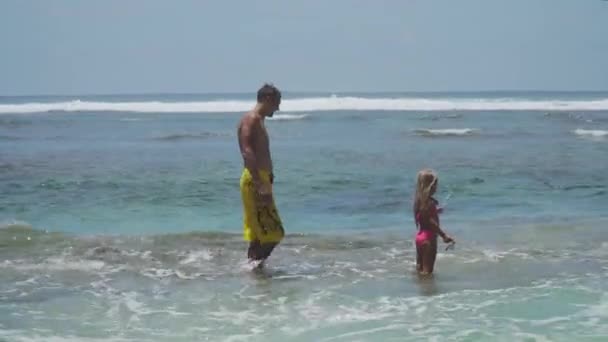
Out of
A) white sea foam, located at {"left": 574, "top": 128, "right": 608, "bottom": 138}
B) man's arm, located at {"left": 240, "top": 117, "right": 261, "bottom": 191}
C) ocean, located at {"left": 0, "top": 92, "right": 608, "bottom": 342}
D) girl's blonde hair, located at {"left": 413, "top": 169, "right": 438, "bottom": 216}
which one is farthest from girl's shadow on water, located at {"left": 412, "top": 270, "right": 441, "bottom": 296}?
white sea foam, located at {"left": 574, "top": 128, "right": 608, "bottom": 138}

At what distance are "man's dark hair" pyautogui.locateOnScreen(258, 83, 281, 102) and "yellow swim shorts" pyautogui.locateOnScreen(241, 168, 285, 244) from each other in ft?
1.97

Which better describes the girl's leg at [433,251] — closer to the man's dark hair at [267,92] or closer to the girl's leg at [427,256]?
the girl's leg at [427,256]

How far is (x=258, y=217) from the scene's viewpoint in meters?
6.67

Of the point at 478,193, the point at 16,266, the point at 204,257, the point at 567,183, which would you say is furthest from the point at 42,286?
the point at 567,183

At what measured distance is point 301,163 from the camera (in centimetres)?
1714

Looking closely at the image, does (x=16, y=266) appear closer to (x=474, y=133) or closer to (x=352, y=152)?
(x=352, y=152)

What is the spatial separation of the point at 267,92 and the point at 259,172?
2.11ft

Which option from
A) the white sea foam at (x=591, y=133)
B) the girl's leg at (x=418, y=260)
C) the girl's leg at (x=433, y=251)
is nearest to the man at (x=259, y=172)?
the girl's leg at (x=418, y=260)

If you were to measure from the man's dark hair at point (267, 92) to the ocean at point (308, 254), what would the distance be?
1.47m

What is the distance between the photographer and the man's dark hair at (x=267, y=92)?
261 inches

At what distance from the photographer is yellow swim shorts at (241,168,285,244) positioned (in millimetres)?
6609

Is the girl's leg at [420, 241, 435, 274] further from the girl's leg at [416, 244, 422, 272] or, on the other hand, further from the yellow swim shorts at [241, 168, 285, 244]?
the yellow swim shorts at [241, 168, 285, 244]

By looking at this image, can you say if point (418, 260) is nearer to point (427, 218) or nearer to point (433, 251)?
point (433, 251)

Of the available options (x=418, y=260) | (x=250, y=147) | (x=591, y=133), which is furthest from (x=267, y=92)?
(x=591, y=133)
